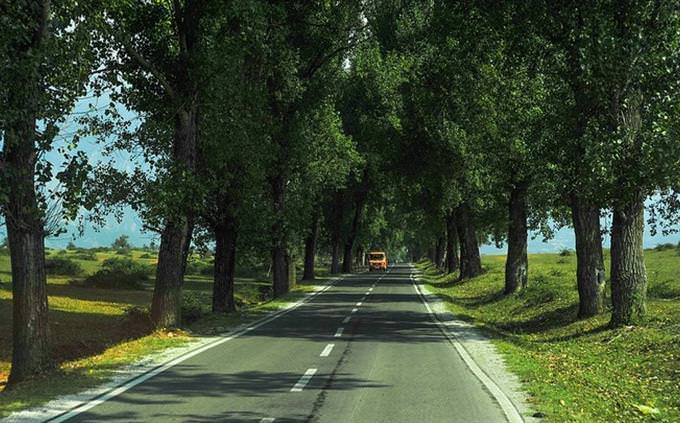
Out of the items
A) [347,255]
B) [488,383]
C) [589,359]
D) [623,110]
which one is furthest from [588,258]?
[347,255]

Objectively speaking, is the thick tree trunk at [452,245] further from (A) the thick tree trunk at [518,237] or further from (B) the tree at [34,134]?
(B) the tree at [34,134]

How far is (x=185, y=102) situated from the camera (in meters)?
17.4

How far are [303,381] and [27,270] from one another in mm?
5167

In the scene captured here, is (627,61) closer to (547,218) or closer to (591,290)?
(591,290)

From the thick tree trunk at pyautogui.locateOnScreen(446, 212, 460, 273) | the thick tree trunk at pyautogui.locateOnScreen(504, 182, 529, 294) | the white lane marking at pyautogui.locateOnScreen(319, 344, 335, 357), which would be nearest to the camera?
the white lane marking at pyautogui.locateOnScreen(319, 344, 335, 357)

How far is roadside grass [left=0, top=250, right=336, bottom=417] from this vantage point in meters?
10.0

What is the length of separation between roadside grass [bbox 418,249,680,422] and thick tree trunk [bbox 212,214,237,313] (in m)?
9.10

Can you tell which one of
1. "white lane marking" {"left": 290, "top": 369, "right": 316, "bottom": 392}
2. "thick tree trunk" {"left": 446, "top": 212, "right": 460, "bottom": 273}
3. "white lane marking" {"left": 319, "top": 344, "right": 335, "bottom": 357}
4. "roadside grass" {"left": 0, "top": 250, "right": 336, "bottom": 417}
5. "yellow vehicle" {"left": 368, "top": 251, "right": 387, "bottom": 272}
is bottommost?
"roadside grass" {"left": 0, "top": 250, "right": 336, "bottom": 417}

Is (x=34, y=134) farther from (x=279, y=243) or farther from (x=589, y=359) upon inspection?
(x=279, y=243)

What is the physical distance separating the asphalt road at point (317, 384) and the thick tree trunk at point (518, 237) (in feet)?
43.0

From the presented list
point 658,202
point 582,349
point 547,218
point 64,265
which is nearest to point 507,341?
point 582,349

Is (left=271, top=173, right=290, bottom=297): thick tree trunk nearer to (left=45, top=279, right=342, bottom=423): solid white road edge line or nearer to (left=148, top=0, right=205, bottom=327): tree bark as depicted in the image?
(left=45, top=279, right=342, bottom=423): solid white road edge line

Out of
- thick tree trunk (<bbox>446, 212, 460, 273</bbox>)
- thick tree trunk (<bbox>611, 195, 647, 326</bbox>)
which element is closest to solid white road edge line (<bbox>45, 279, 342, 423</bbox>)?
thick tree trunk (<bbox>611, 195, 647, 326</bbox>)

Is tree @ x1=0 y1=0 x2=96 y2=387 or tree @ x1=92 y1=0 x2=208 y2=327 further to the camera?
tree @ x1=92 y1=0 x2=208 y2=327
